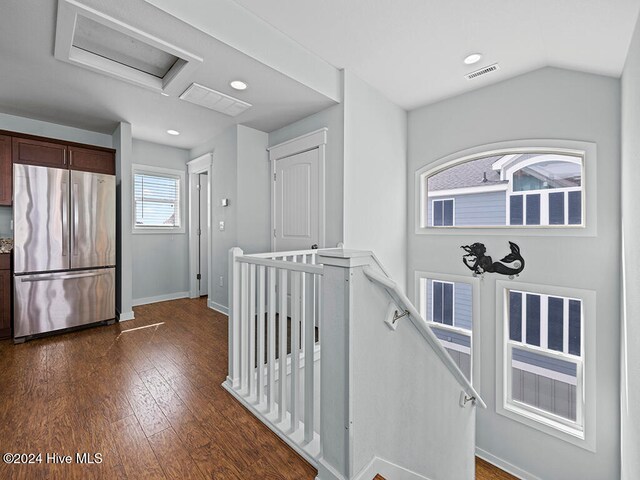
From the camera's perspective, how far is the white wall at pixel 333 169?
320 centimetres

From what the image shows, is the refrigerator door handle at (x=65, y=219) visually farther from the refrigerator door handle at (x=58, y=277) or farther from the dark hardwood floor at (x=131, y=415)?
the dark hardwood floor at (x=131, y=415)

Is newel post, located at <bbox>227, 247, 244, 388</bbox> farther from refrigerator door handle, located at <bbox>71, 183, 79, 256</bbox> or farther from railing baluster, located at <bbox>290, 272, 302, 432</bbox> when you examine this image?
refrigerator door handle, located at <bbox>71, 183, 79, 256</bbox>

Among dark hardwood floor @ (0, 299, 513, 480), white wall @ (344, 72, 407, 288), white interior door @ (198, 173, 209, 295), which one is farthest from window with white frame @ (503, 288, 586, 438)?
white interior door @ (198, 173, 209, 295)

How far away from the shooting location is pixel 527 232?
3211 mm

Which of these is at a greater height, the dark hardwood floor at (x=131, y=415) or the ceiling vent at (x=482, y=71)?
the ceiling vent at (x=482, y=71)

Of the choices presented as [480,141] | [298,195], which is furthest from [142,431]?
[480,141]

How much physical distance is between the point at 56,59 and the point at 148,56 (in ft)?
2.26

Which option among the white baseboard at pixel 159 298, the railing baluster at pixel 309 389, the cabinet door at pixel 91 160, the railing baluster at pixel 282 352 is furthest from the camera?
the white baseboard at pixel 159 298

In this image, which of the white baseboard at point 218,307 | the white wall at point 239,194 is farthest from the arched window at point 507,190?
the white baseboard at point 218,307

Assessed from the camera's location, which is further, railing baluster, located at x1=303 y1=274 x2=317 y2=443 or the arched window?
the arched window

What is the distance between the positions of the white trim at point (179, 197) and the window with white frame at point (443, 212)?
4230 millimetres

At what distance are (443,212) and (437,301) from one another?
49.3 inches

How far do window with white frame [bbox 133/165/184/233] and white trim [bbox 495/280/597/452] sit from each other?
200 inches

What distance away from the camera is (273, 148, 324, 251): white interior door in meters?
3.51
